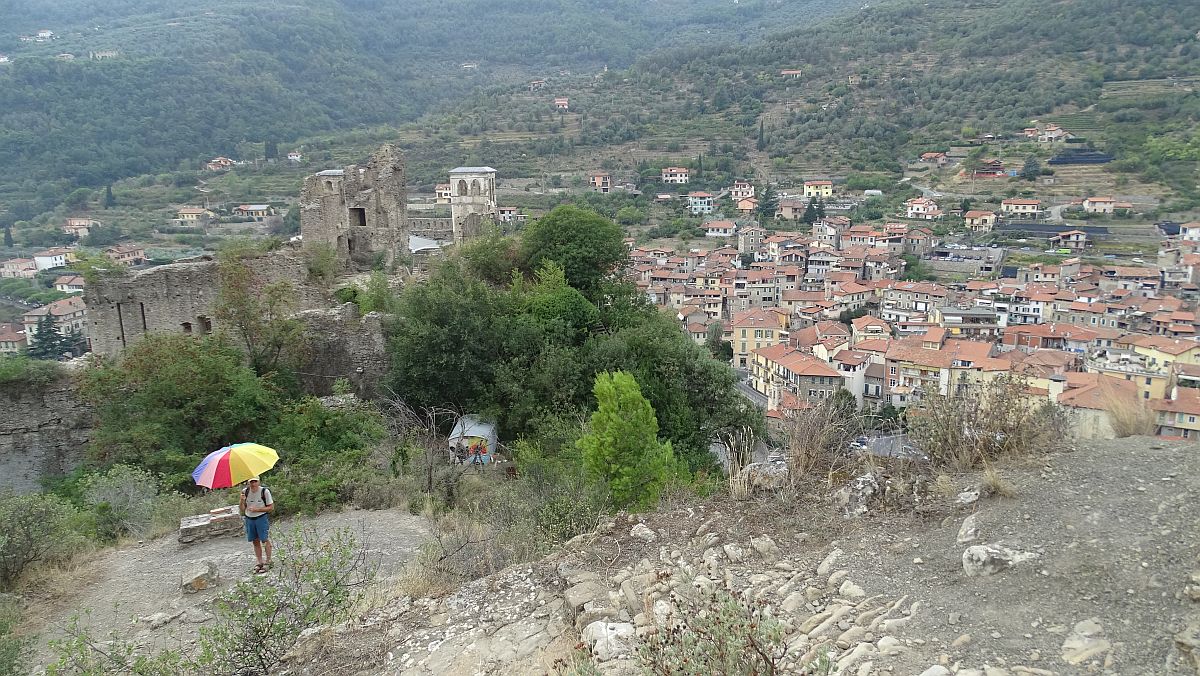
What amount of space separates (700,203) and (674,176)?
622cm

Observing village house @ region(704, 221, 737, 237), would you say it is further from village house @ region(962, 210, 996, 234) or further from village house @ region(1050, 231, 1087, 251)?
village house @ region(1050, 231, 1087, 251)

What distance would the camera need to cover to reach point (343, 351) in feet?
37.3

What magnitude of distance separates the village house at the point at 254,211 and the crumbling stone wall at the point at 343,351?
42.5m

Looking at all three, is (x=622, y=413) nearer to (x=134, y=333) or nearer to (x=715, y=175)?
(x=134, y=333)

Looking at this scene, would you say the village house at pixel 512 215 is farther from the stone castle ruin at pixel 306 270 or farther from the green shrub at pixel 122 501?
the green shrub at pixel 122 501

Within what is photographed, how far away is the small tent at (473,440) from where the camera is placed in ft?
30.9

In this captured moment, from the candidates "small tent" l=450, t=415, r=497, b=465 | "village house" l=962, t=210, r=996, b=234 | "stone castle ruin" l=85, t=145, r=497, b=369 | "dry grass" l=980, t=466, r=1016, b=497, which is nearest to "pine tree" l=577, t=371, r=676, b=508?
"small tent" l=450, t=415, r=497, b=465

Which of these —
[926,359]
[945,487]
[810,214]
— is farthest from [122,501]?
[810,214]

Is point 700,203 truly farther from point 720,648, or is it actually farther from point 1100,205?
point 720,648

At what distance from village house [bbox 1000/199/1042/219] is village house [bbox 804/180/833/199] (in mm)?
14953

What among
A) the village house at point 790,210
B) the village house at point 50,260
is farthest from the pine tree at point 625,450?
the village house at point 790,210

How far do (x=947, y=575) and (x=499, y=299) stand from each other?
28.9ft

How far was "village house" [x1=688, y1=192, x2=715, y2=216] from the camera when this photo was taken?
66750mm

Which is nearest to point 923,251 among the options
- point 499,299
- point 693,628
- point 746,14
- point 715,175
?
point 715,175
